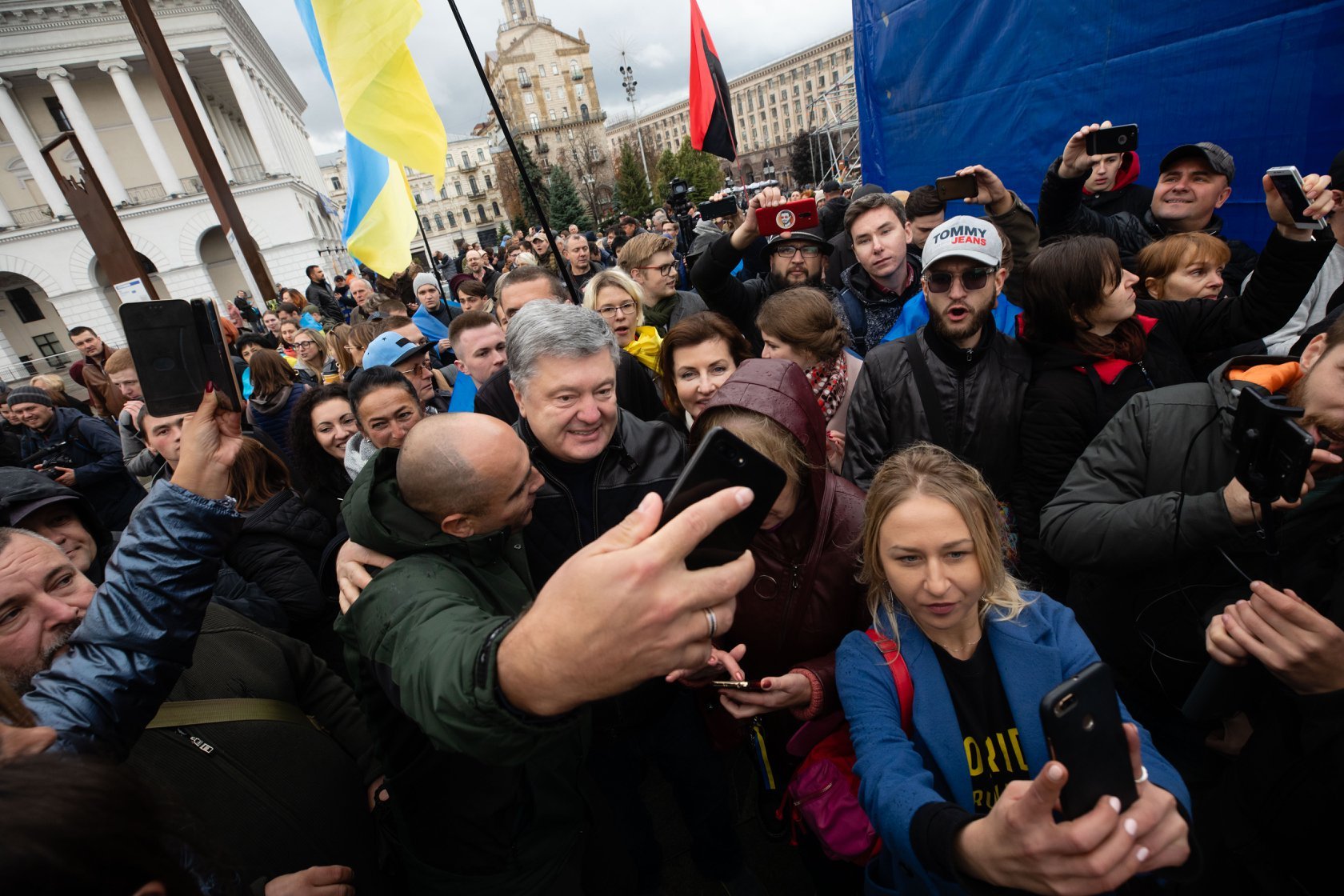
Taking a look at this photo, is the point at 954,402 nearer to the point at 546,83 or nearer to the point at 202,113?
the point at 202,113

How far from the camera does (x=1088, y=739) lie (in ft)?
2.83

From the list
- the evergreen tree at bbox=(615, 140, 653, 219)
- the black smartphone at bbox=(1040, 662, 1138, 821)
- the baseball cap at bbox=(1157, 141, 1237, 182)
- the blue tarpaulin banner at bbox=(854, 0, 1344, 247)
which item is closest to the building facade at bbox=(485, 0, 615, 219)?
Result: the evergreen tree at bbox=(615, 140, 653, 219)

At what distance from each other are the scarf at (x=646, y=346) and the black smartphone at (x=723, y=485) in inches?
105

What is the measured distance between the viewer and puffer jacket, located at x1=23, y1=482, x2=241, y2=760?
120 centimetres

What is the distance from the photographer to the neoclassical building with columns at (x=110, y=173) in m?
28.8

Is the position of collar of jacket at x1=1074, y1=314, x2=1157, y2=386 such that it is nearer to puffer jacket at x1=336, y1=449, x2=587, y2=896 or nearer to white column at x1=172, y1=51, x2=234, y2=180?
puffer jacket at x1=336, y1=449, x2=587, y2=896

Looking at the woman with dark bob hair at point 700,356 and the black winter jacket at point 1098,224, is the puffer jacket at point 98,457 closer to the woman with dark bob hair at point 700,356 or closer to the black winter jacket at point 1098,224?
the woman with dark bob hair at point 700,356

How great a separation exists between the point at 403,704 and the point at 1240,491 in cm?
196

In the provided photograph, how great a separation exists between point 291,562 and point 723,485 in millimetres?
2497

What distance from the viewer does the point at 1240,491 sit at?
1439 mm

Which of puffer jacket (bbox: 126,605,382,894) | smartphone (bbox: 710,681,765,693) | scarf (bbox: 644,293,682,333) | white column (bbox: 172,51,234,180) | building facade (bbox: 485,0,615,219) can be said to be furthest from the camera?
building facade (bbox: 485,0,615,219)

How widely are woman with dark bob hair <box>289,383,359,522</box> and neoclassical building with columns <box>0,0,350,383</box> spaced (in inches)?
1352

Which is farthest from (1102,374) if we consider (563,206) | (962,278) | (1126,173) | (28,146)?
(28,146)

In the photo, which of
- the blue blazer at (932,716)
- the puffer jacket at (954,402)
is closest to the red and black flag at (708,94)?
the puffer jacket at (954,402)
